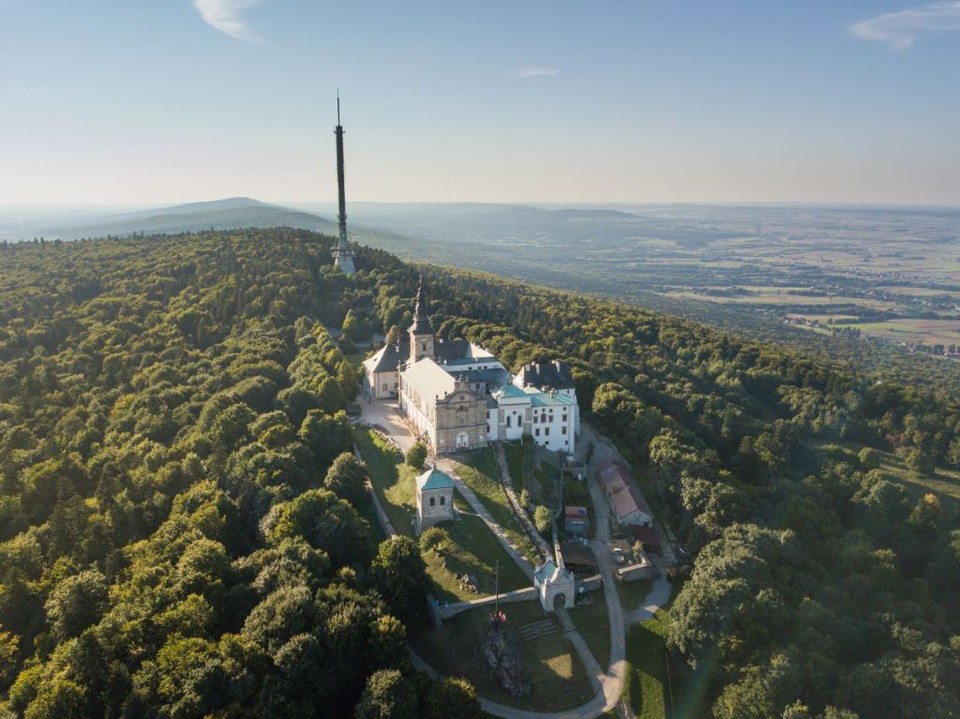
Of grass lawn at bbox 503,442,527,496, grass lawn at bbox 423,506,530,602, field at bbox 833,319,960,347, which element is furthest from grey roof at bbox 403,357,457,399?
field at bbox 833,319,960,347

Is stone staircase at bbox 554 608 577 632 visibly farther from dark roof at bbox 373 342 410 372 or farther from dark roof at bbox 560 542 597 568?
dark roof at bbox 373 342 410 372

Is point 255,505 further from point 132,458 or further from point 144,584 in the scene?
point 132,458

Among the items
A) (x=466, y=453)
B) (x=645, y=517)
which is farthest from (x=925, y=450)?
(x=466, y=453)

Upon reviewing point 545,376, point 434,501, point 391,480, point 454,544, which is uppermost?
point 545,376

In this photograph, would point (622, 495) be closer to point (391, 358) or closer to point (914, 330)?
point (391, 358)

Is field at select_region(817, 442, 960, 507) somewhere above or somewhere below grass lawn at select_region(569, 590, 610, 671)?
below

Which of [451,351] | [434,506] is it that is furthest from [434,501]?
[451,351]
